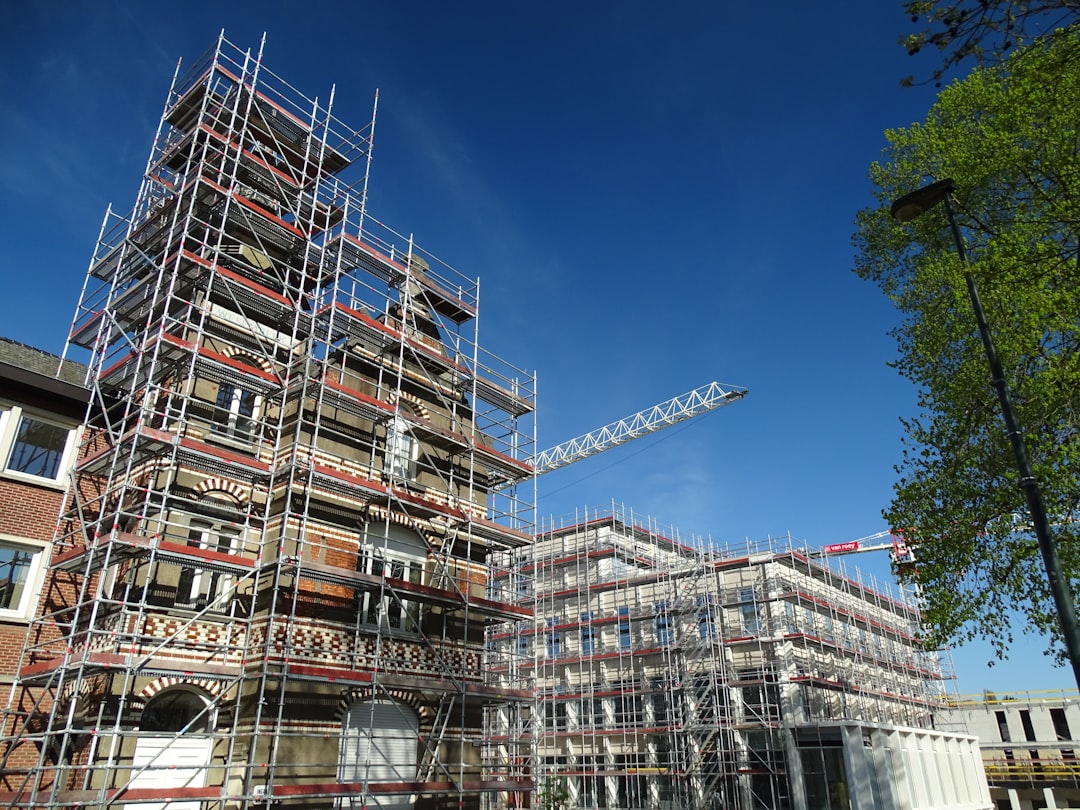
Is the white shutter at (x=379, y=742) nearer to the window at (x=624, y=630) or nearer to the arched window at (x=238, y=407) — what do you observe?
the arched window at (x=238, y=407)

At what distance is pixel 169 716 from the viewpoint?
15.6 m

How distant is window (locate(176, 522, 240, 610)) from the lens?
16375mm

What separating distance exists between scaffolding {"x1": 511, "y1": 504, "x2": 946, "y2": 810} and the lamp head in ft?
84.6

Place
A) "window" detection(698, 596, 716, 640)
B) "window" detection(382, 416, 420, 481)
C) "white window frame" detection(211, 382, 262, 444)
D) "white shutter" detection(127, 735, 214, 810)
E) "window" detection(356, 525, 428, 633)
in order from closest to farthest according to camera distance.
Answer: "white shutter" detection(127, 735, 214, 810) → "white window frame" detection(211, 382, 262, 444) → "window" detection(356, 525, 428, 633) → "window" detection(382, 416, 420, 481) → "window" detection(698, 596, 716, 640)

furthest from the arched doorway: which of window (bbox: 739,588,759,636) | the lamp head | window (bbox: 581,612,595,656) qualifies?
window (bbox: 581,612,595,656)

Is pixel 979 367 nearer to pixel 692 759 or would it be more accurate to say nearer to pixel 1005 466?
pixel 1005 466

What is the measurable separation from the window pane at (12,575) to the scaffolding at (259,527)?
1.64 ft

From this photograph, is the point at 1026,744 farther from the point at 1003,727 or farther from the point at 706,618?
the point at 706,618

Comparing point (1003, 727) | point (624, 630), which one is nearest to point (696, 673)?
point (624, 630)

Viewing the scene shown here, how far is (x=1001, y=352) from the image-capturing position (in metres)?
15.2

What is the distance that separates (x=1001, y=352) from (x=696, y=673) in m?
26.5

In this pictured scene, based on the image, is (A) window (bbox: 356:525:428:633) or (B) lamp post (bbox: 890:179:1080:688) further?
(A) window (bbox: 356:525:428:633)

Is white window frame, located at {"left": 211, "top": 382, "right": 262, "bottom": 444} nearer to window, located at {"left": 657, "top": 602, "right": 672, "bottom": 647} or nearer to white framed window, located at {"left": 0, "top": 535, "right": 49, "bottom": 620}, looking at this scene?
white framed window, located at {"left": 0, "top": 535, "right": 49, "bottom": 620}

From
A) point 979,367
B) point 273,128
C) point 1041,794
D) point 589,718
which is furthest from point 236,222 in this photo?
point 1041,794
